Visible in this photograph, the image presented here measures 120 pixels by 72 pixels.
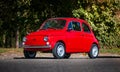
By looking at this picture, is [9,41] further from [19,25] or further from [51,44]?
[51,44]

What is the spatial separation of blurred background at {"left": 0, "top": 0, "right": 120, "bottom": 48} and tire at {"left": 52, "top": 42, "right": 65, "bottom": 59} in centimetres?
1122

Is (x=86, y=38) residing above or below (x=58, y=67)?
above

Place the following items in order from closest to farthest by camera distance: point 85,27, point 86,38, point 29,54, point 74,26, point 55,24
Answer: point 29,54
point 55,24
point 74,26
point 86,38
point 85,27

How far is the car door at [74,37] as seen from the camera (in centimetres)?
1797

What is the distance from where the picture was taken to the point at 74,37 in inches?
717

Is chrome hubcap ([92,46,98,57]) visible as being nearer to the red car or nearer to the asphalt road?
the red car

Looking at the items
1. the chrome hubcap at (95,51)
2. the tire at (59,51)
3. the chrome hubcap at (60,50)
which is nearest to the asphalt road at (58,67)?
the tire at (59,51)

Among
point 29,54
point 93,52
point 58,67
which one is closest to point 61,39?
point 29,54

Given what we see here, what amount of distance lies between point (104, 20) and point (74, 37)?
11.9m

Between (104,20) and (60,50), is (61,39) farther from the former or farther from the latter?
(104,20)

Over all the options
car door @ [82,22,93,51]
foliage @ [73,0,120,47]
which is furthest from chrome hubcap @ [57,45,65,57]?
foliage @ [73,0,120,47]

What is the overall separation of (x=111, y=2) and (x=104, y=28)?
5.99ft

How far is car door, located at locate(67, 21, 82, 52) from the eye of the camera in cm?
1797

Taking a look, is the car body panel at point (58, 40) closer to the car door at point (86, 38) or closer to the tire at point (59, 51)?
the car door at point (86, 38)
